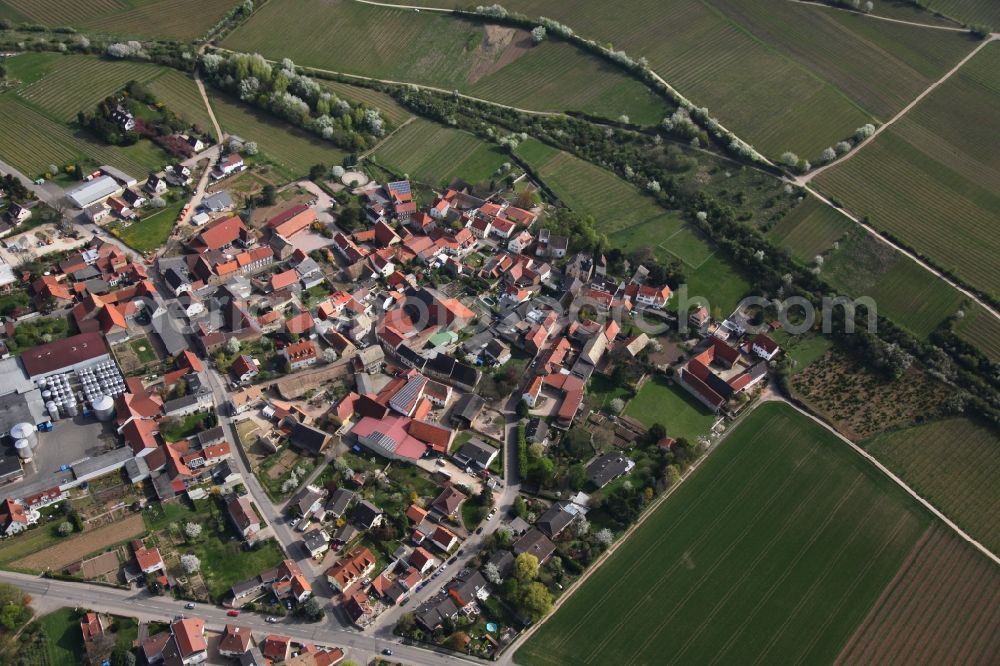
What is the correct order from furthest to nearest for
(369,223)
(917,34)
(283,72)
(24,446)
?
(917,34)
(283,72)
(369,223)
(24,446)

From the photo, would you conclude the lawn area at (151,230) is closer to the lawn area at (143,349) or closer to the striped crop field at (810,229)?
the lawn area at (143,349)

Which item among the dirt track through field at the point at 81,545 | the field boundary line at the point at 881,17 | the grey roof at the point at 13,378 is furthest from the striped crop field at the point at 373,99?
the field boundary line at the point at 881,17

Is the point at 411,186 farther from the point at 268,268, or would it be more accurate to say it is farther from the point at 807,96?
the point at 807,96

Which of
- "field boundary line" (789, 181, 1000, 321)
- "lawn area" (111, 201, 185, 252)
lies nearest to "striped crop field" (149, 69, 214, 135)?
"lawn area" (111, 201, 185, 252)

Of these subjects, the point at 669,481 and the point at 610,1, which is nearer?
the point at 669,481

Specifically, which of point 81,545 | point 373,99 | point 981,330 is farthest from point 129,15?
point 981,330

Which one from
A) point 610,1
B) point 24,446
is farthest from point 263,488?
point 610,1
